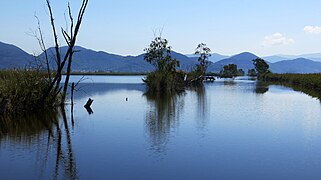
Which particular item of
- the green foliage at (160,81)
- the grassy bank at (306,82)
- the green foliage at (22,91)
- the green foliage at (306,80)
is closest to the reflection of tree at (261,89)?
the grassy bank at (306,82)

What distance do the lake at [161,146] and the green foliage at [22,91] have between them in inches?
37.1

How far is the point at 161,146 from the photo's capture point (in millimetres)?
9219

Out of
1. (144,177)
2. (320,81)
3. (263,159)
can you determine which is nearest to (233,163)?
(263,159)

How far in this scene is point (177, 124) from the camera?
1264 centimetres

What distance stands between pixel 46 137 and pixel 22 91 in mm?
4785

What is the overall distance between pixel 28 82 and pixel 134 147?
736 centimetres

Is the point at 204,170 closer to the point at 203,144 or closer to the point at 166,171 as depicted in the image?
the point at 166,171

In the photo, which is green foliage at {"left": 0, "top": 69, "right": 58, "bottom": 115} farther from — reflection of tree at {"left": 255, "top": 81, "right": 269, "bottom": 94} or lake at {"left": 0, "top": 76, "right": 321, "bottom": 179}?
reflection of tree at {"left": 255, "top": 81, "right": 269, "bottom": 94}

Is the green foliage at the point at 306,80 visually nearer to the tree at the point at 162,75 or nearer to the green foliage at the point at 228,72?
the tree at the point at 162,75

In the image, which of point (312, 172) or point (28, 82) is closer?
point (312, 172)

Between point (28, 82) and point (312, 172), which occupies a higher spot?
point (28, 82)

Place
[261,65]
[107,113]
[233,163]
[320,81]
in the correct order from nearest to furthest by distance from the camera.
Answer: [233,163] → [107,113] → [320,81] → [261,65]

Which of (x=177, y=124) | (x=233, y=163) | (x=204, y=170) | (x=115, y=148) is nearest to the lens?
(x=204, y=170)

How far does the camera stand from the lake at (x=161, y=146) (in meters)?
7.17
